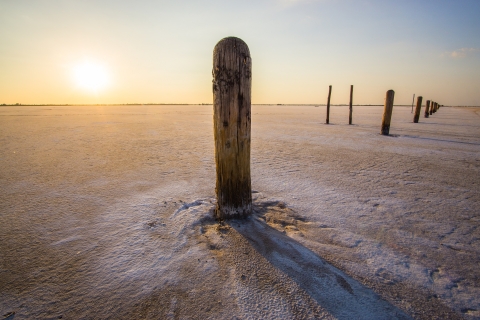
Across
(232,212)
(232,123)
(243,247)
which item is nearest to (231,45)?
(232,123)

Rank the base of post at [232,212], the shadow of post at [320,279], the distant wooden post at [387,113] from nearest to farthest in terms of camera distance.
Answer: the shadow of post at [320,279] → the base of post at [232,212] → the distant wooden post at [387,113]

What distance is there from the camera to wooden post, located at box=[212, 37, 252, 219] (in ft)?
7.16

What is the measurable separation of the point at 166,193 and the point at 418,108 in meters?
17.2

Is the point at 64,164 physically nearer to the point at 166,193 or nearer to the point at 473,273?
the point at 166,193

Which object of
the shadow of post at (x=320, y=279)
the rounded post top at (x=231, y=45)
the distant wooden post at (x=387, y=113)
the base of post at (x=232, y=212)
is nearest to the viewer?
the shadow of post at (x=320, y=279)

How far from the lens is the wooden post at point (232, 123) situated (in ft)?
7.16

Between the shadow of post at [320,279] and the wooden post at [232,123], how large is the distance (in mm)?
338

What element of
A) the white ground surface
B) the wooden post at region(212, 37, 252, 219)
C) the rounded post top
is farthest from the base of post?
the rounded post top

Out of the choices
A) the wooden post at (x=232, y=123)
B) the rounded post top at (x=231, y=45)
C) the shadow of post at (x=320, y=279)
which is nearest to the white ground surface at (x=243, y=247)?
the shadow of post at (x=320, y=279)

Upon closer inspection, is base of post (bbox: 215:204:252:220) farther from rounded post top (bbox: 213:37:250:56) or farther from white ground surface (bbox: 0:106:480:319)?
rounded post top (bbox: 213:37:250:56)

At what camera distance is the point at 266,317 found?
4.53 feet

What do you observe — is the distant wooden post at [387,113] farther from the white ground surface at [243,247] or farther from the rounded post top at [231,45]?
the rounded post top at [231,45]

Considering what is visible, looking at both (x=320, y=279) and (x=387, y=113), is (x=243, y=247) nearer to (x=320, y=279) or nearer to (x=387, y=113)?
(x=320, y=279)

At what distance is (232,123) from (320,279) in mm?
1514
